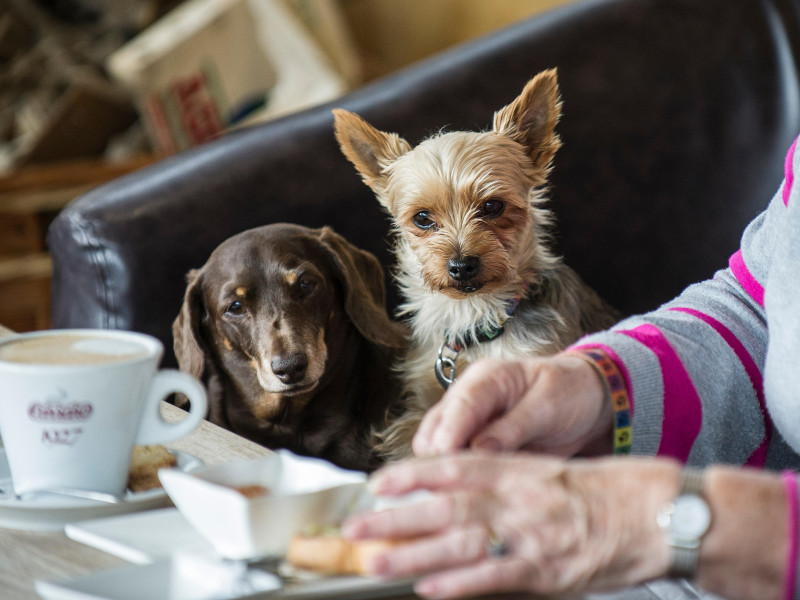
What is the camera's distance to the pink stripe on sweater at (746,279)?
2.97ft

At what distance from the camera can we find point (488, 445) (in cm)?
65

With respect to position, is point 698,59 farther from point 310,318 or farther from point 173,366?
point 173,366

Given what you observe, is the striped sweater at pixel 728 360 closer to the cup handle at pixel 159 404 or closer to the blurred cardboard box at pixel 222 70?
the cup handle at pixel 159 404

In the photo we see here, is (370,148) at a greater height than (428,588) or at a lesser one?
greater

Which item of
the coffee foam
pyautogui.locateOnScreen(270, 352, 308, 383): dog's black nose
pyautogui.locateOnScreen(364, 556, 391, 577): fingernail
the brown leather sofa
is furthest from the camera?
the brown leather sofa

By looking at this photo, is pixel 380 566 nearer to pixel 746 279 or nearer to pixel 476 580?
pixel 476 580

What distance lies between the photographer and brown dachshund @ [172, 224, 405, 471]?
2.93ft

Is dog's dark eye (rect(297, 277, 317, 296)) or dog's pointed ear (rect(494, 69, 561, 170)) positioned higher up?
dog's pointed ear (rect(494, 69, 561, 170))

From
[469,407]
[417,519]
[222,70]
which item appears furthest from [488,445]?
[222,70]

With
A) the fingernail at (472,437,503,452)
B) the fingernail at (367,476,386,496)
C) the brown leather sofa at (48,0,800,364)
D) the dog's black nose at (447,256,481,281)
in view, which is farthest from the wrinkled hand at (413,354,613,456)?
the brown leather sofa at (48,0,800,364)

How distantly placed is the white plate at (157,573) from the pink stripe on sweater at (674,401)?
349 millimetres

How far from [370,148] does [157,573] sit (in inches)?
23.7

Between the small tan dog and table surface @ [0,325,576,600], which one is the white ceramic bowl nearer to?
table surface @ [0,325,576,600]

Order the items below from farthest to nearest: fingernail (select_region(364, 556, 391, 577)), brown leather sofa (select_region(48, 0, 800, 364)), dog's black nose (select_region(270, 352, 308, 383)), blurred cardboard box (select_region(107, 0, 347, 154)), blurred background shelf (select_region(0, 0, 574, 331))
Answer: blurred background shelf (select_region(0, 0, 574, 331)), blurred cardboard box (select_region(107, 0, 347, 154)), brown leather sofa (select_region(48, 0, 800, 364)), dog's black nose (select_region(270, 352, 308, 383)), fingernail (select_region(364, 556, 391, 577))
